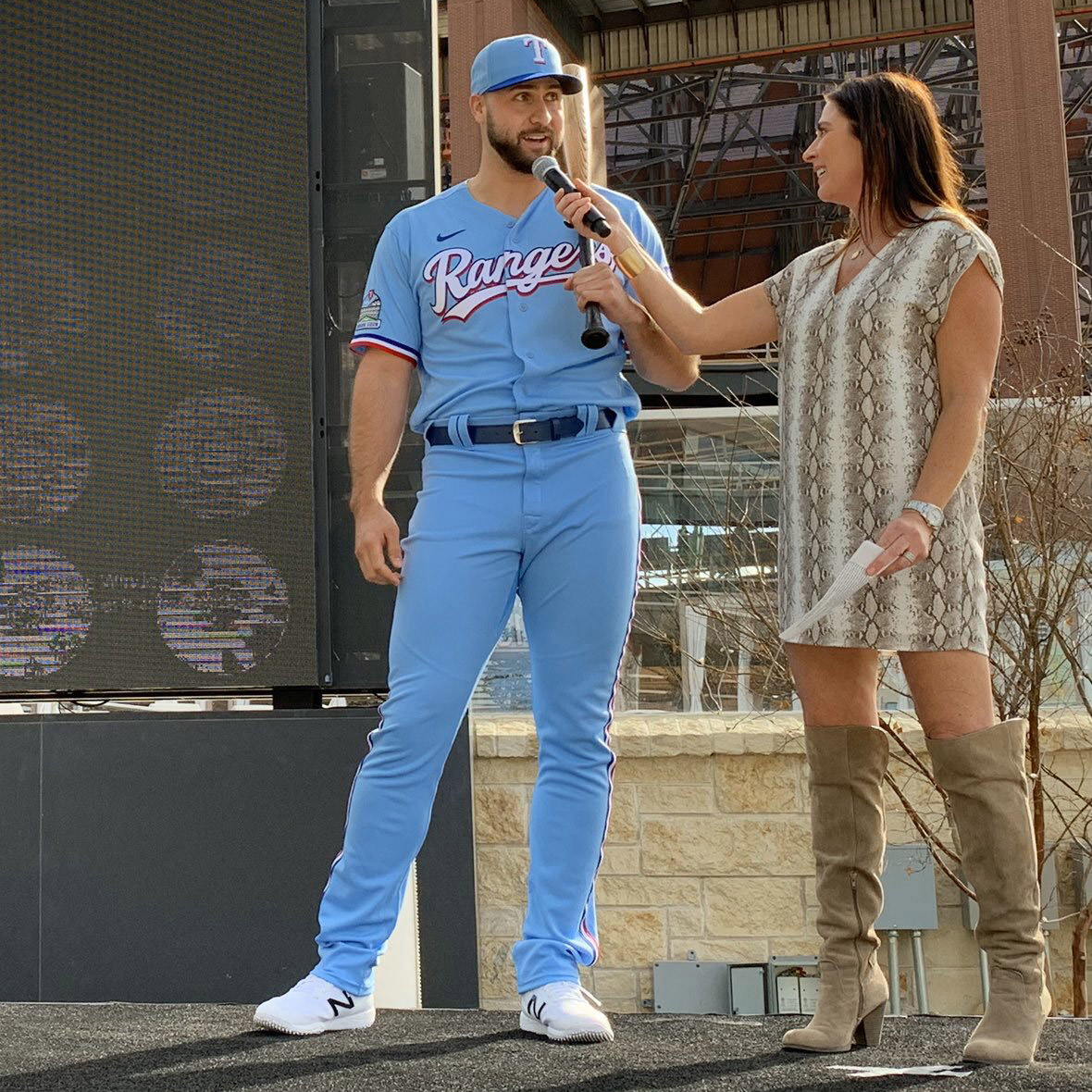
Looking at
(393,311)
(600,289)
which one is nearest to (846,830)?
(600,289)

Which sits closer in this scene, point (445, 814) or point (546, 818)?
point (546, 818)

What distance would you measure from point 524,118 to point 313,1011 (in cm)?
146

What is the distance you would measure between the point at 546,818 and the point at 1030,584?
3644mm

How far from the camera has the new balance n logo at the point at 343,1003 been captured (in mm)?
2086

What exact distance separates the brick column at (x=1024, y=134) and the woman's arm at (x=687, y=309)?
33.4ft

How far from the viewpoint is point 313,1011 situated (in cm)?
206

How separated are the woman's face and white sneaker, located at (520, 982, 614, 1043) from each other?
1.26 meters

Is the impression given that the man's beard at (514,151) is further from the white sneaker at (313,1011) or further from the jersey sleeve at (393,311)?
the white sneaker at (313,1011)

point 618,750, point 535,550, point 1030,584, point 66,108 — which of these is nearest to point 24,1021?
point 535,550

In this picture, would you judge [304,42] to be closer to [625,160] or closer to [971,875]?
[971,875]

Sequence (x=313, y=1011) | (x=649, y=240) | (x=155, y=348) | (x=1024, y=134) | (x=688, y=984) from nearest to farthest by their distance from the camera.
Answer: (x=313, y=1011)
(x=649, y=240)
(x=155, y=348)
(x=688, y=984)
(x=1024, y=134)

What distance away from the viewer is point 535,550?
7.36 ft

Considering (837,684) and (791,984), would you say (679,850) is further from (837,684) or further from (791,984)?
(837,684)

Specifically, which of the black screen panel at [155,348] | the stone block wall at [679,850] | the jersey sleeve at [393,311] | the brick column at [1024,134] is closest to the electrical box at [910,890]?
the stone block wall at [679,850]
